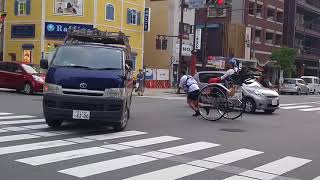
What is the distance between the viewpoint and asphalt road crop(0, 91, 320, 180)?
812cm

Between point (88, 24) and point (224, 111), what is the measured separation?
26556mm

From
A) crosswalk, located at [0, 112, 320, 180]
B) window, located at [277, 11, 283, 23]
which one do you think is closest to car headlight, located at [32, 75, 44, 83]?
crosswalk, located at [0, 112, 320, 180]

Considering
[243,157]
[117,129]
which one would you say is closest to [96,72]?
[117,129]

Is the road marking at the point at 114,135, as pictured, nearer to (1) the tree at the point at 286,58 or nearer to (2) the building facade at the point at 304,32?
(1) the tree at the point at 286,58

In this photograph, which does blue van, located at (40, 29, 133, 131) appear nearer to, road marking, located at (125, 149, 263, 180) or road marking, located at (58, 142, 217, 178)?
road marking, located at (58, 142, 217, 178)

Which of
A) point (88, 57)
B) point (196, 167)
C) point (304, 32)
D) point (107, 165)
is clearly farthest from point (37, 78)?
point (304, 32)

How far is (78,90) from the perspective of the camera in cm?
1177

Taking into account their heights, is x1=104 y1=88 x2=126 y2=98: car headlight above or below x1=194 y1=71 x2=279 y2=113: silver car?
above

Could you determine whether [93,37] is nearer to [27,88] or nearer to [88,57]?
[88,57]

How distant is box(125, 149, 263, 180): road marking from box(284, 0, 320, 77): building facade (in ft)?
203

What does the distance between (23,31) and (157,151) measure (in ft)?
111

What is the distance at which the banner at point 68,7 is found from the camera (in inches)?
1604

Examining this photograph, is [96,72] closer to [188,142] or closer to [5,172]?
A: [188,142]

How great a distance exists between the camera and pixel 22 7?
1640 inches
